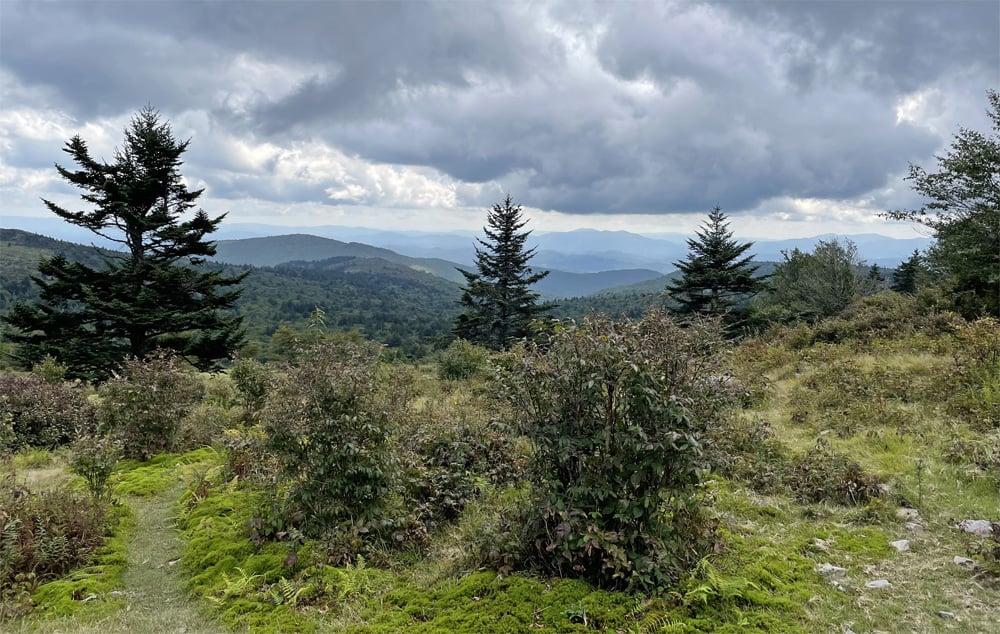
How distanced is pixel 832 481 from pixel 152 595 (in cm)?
766

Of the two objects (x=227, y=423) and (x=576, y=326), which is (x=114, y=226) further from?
(x=576, y=326)

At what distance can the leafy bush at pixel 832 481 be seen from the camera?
620cm

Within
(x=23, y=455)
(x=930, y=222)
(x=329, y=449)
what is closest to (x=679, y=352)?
(x=329, y=449)

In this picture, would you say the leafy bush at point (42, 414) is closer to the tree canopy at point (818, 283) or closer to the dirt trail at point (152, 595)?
the dirt trail at point (152, 595)

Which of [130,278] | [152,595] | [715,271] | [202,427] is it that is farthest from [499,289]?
[152,595]

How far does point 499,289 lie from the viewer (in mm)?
39125

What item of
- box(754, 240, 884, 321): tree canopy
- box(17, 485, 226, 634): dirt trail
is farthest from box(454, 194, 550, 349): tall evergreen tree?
box(17, 485, 226, 634): dirt trail

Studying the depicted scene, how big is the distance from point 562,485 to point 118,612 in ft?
13.7

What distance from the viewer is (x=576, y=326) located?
4.41 m

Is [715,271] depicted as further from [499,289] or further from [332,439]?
[332,439]

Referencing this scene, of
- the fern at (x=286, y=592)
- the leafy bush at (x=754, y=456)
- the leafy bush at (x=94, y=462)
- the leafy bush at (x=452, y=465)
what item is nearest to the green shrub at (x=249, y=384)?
the leafy bush at (x=94, y=462)

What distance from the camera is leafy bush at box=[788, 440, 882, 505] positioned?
6195 mm

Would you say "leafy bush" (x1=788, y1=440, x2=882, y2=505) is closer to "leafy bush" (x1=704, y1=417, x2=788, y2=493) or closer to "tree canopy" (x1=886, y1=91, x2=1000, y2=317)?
Result: "leafy bush" (x1=704, y1=417, x2=788, y2=493)

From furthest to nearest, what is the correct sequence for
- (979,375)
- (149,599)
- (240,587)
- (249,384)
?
(249,384), (979,375), (149,599), (240,587)
